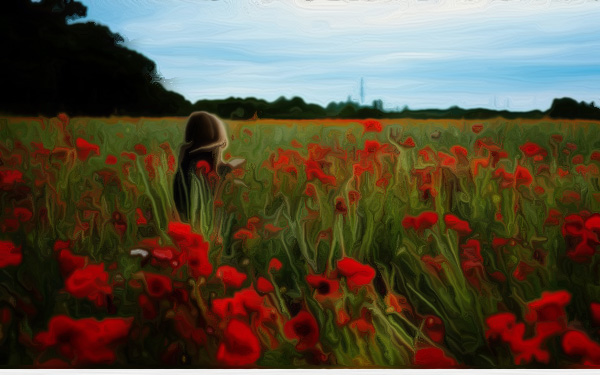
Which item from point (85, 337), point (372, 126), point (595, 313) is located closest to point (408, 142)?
point (372, 126)

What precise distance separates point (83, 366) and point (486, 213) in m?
1.55

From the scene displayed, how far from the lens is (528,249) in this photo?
1.80m

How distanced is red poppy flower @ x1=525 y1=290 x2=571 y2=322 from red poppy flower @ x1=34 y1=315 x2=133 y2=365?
1430 millimetres

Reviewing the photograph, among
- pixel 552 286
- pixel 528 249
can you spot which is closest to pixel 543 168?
pixel 528 249

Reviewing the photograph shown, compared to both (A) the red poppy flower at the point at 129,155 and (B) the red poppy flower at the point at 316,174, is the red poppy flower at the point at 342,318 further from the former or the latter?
(A) the red poppy flower at the point at 129,155

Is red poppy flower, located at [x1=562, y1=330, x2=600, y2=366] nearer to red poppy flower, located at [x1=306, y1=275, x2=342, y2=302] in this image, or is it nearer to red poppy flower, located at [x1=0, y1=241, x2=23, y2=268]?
red poppy flower, located at [x1=306, y1=275, x2=342, y2=302]

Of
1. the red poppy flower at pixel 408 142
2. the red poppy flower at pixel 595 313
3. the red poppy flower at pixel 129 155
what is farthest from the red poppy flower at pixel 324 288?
the red poppy flower at pixel 595 313

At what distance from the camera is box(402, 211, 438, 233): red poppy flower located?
1804mm

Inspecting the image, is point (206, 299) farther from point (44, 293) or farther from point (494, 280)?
point (494, 280)

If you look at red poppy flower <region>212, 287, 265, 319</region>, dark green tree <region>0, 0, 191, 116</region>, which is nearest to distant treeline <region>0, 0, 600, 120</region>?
dark green tree <region>0, 0, 191, 116</region>

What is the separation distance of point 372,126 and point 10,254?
141cm

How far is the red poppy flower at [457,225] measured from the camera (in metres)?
1.79

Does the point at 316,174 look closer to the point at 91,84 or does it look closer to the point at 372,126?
the point at 372,126

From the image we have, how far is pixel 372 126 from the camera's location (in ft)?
5.91
